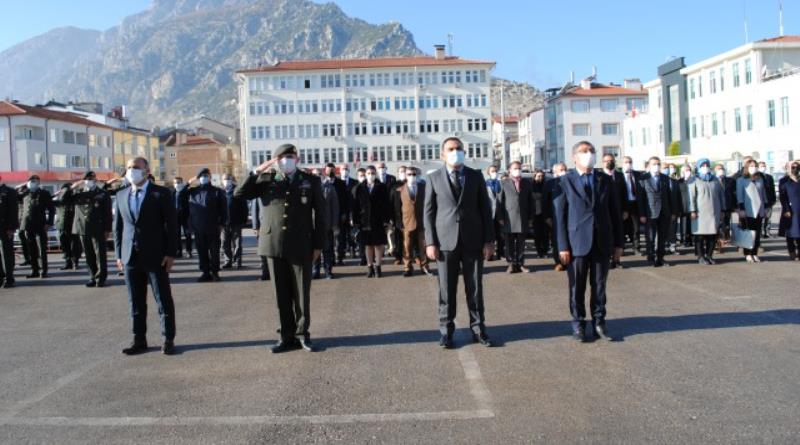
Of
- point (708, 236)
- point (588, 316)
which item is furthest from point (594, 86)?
point (588, 316)

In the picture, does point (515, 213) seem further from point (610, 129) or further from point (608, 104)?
point (608, 104)

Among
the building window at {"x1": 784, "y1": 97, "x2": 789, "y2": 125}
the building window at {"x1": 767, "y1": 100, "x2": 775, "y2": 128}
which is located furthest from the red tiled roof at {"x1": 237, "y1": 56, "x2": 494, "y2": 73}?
the building window at {"x1": 784, "y1": 97, "x2": 789, "y2": 125}

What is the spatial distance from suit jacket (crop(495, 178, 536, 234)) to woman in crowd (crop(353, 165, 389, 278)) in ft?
7.65

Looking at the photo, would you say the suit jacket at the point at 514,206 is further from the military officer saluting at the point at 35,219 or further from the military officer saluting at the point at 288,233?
the military officer saluting at the point at 35,219

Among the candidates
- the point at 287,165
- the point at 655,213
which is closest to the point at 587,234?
the point at 287,165

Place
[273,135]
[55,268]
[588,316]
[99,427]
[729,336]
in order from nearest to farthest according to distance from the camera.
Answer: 1. [99,427]
2. [729,336]
3. [588,316]
4. [55,268]
5. [273,135]

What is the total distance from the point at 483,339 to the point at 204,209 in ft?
27.3

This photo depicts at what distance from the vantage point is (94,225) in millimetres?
13531

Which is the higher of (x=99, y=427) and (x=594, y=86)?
(x=594, y=86)

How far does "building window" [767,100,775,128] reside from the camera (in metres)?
50.4

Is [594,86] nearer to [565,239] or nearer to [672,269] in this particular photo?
[672,269]

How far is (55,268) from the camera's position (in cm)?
1717

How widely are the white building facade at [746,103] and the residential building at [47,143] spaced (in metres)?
59.6

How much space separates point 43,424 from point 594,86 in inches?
3803
